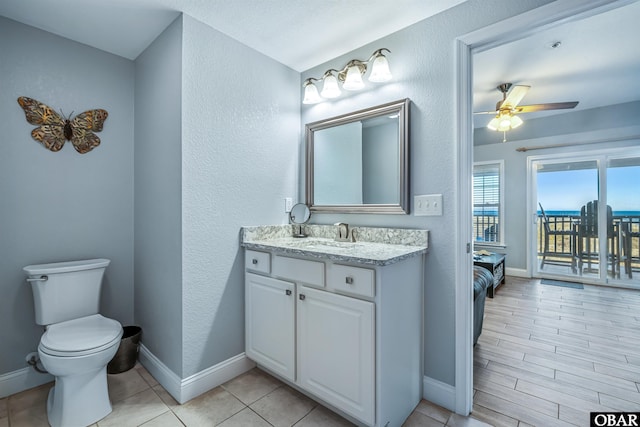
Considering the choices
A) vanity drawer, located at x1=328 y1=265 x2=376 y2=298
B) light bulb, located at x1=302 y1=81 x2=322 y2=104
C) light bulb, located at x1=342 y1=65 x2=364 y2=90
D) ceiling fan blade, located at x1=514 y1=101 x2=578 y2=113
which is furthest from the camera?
ceiling fan blade, located at x1=514 y1=101 x2=578 y2=113

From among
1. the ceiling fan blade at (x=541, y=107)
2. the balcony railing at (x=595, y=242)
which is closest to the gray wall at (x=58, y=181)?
the ceiling fan blade at (x=541, y=107)

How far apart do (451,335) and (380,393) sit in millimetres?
580

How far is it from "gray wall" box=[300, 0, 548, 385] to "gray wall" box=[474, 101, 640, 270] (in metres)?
3.76

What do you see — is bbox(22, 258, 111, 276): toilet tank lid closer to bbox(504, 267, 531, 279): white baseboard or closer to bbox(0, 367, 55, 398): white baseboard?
bbox(0, 367, 55, 398): white baseboard

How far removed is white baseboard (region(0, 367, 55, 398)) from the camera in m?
1.75

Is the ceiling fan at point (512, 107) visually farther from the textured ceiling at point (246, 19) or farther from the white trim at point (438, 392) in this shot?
the white trim at point (438, 392)

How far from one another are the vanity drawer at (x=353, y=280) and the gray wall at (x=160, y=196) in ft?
3.12

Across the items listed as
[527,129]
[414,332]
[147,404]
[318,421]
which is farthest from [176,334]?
[527,129]

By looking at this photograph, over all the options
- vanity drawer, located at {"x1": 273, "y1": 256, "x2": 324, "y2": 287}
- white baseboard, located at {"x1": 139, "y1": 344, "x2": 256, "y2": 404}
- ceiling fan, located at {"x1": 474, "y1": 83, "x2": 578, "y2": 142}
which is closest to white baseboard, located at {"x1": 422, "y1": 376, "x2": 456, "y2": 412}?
vanity drawer, located at {"x1": 273, "y1": 256, "x2": 324, "y2": 287}

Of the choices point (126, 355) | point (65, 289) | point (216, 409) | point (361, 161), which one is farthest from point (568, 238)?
point (65, 289)

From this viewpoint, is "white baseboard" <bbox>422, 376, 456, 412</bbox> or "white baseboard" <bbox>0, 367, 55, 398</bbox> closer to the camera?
"white baseboard" <bbox>422, 376, 456, 412</bbox>

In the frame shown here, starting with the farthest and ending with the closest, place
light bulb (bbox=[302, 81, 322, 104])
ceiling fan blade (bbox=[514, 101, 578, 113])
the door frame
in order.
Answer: ceiling fan blade (bbox=[514, 101, 578, 113]) → light bulb (bbox=[302, 81, 322, 104]) → the door frame

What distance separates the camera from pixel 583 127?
13.5 ft

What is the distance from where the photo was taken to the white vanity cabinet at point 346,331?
4.42 ft
